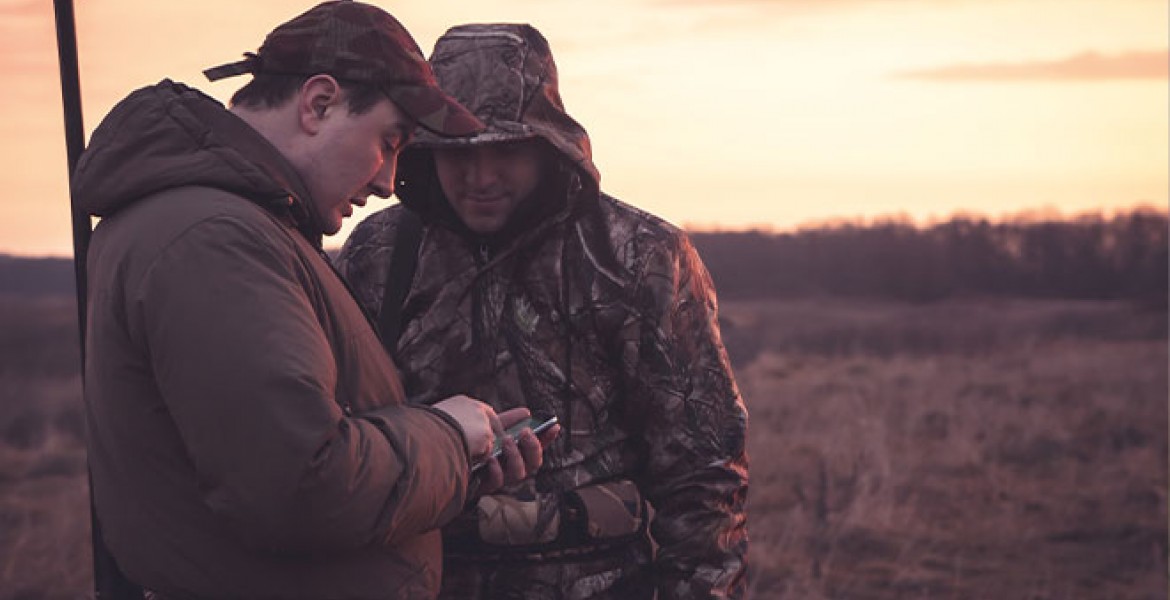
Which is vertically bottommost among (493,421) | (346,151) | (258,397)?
(493,421)

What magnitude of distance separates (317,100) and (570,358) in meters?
1.17

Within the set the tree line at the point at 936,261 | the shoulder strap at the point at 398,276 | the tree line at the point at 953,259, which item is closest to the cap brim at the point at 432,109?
the shoulder strap at the point at 398,276

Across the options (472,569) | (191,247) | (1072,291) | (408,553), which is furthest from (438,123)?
(1072,291)

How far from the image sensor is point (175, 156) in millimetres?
2160

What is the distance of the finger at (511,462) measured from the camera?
2.50m

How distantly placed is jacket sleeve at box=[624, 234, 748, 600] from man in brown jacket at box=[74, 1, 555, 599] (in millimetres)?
861

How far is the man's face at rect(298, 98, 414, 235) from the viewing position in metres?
2.29

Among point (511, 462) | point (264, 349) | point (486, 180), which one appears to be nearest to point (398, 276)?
point (486, 180)

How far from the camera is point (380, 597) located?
2.27 meters

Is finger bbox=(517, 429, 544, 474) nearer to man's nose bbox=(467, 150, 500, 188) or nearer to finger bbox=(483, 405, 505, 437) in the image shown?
finger bbox=(483, 405, 505, 437)

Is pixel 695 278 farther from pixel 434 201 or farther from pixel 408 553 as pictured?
pixel 408 553

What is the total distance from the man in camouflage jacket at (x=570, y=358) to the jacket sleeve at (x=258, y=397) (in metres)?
1.15

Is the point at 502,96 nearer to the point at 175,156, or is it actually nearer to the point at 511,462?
the point at 511,462

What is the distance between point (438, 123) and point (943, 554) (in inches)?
379
